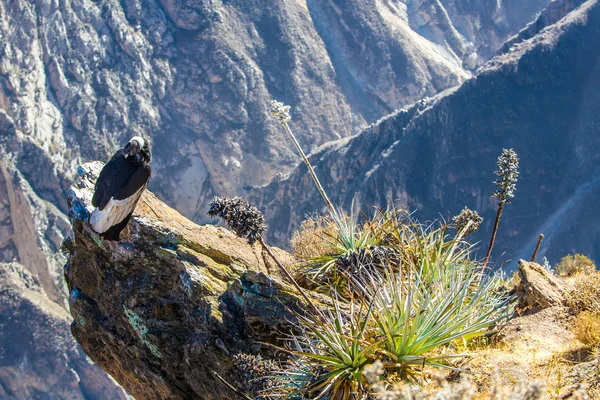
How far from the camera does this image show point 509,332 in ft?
23.7

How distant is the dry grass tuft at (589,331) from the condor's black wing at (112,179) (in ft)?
19.1

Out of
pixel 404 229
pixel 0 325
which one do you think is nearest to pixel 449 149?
pixel 0 325

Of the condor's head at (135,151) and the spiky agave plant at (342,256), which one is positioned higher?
the condor's head at (135,151)

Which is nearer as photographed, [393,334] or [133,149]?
[393,334]

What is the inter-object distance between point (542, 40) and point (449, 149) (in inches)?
726

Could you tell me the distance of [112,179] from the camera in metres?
8.24

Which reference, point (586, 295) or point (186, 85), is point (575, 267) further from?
point (186, 85)

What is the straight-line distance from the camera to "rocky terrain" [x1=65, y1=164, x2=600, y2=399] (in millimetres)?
7152

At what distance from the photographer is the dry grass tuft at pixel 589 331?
625cm

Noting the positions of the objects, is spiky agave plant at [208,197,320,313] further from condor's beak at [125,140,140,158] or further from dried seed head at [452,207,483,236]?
dried seed head at [452,207,483,236]

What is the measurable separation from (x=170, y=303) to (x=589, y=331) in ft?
16.7

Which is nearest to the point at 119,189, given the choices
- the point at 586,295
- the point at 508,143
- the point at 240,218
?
the point at 240,218

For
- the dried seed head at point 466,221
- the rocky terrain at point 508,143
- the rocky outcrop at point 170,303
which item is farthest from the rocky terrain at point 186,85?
the dried seed head at point 466,221

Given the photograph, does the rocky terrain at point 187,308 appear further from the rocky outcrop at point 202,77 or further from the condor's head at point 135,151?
the rocky outcrop at point 202,77
